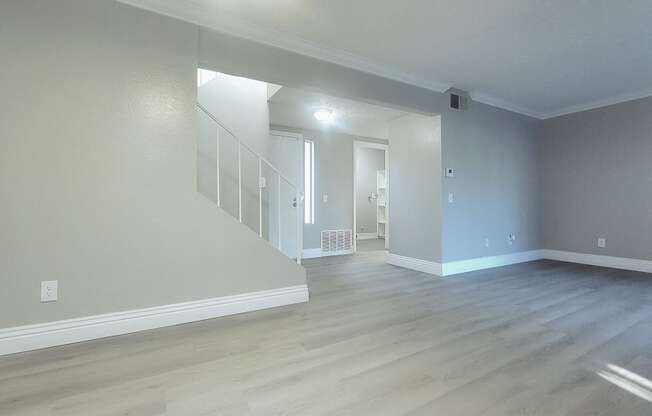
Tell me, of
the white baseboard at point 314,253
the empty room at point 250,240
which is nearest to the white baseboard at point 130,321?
the empty room at point 250,240

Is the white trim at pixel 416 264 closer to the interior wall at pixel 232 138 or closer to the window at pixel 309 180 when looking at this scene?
the window at pixel 309 180

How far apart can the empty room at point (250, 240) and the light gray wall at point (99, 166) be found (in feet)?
0.04

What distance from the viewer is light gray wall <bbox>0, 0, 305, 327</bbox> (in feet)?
6.26

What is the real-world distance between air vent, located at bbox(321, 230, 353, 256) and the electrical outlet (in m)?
4.08

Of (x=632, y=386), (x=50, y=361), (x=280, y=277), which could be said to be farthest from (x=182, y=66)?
(x=632, y=386)

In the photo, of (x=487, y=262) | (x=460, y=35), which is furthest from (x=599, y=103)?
(x=460, y=35)

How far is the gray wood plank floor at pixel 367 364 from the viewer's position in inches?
56.4

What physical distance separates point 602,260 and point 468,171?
2.57 metres

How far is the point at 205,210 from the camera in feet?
8.00

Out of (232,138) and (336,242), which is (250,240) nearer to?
(232,138)

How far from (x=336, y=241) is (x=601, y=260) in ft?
13.8

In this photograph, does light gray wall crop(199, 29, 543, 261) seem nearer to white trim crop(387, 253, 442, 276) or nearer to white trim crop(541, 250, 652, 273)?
white trim crop(387, 253, 442, 276)

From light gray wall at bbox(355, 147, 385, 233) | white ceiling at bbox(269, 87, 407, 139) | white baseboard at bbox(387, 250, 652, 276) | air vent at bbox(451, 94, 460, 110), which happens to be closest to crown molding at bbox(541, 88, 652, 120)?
air vent at bbox(451, 94, 460, 110)

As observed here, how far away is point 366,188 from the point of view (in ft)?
28.0
